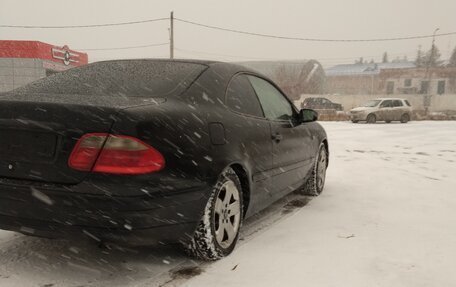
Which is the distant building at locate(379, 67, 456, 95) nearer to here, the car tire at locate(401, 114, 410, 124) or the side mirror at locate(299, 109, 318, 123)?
the car tire at locate(401, 114, 410, 124)

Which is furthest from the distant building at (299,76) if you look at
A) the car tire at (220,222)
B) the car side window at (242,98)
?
the car tire at (220,222)

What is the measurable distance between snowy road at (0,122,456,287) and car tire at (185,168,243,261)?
10 cm

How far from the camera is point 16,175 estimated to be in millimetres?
2594

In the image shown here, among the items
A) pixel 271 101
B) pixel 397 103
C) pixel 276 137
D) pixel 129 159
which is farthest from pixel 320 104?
pixel 129 159

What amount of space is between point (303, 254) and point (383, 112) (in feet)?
76.3

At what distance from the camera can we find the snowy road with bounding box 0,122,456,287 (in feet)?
9.31

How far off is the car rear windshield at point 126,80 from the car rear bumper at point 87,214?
74cm

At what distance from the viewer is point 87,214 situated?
97.0 inches

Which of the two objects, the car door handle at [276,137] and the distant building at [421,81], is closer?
the car door handle at [276,137]

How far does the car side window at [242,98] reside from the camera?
348 cm

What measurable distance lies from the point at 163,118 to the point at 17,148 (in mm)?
857

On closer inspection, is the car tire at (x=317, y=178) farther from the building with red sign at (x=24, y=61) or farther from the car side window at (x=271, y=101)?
the building with red sign at (x=24, y=61)

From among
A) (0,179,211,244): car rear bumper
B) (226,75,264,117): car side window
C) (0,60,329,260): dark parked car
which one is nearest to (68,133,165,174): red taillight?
(0,60,329,260): dark parked car

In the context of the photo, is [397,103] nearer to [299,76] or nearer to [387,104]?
[387,104]
